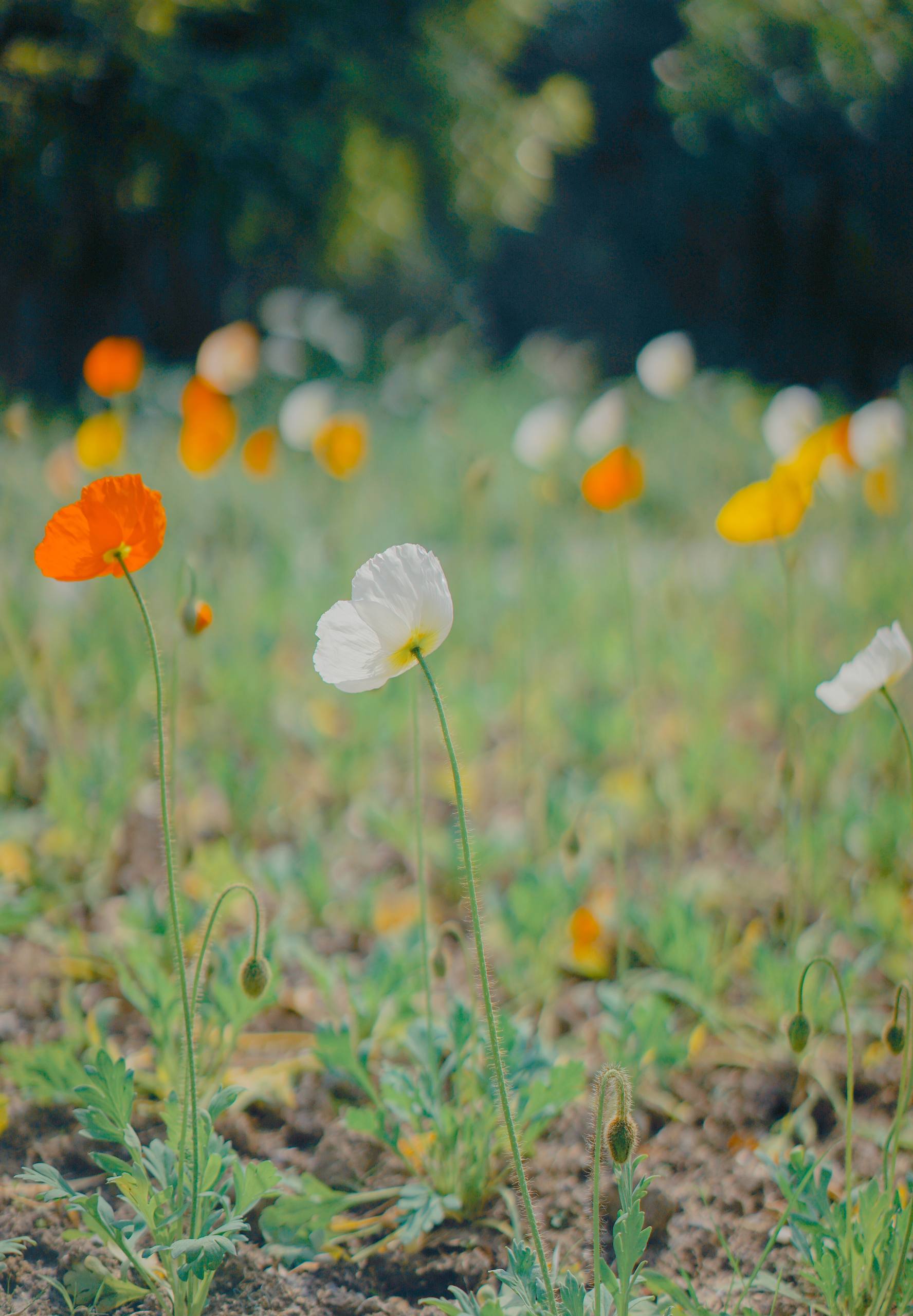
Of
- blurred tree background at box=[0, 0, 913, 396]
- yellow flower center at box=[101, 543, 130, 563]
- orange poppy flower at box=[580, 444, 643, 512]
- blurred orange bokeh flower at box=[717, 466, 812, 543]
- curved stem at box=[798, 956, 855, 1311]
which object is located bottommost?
curved stem at box=[798, 956, 855, 1311]

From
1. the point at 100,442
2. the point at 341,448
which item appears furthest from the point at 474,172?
the point at 100,442

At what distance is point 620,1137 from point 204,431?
68.4 inches

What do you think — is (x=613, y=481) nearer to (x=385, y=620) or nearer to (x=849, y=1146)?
(x=385, y=620)

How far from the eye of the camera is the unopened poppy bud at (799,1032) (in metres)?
1.11

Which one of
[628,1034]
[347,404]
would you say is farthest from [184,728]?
[347,404]

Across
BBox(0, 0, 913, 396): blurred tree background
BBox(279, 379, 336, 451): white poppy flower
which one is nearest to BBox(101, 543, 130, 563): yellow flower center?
BBox(279, 379, 336, 451): white poppy flower

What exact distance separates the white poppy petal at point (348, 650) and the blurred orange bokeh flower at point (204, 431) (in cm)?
134

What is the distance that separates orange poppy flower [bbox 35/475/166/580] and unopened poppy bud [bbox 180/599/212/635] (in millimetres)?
250

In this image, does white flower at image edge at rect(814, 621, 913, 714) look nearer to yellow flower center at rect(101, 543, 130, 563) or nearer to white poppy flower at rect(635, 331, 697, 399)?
yellow flower center at rect(101, 543, 130, 563)

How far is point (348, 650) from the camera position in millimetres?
940

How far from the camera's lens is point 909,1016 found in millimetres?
1040

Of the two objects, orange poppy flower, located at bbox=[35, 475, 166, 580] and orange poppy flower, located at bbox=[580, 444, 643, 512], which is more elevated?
orange poppy flower, located at bbox=[35, 475, 166, 580]

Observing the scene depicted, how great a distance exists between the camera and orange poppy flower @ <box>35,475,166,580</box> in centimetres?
94

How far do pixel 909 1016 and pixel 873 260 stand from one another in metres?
8.57
